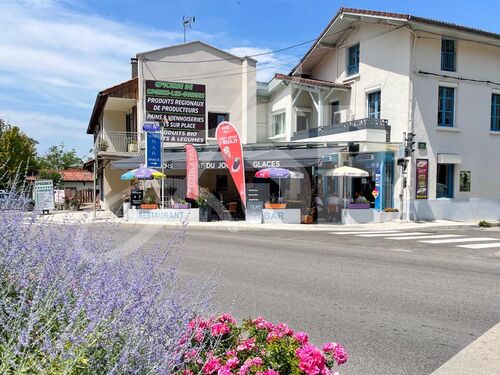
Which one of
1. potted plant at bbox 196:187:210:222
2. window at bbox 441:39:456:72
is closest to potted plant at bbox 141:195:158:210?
potted plant at bbox 196:187:210:222

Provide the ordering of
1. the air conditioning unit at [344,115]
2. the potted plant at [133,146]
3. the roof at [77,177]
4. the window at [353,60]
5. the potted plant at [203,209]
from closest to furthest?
the potted plant at [203,209], the air conditioning unit at [344,115], the window at [353,60], the potted plant at [133,146], the roof at [77,177]

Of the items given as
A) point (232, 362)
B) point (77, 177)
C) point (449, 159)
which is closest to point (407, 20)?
point (449, 159)

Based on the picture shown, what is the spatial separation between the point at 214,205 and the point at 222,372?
19.7 metres

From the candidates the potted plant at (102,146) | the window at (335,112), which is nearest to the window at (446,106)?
the window at (335,112)

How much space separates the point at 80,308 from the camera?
2438mm

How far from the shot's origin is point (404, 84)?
21.0 meters

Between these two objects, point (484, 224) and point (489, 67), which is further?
point (489, 67)

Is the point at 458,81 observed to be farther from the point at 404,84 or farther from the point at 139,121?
the point at 139,121

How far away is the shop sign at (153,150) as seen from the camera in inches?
850

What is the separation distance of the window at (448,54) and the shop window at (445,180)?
4884 mm

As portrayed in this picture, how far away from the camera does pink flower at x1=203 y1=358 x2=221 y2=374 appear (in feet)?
8.71

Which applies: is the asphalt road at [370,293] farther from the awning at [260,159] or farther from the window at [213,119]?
the window at [213,119]

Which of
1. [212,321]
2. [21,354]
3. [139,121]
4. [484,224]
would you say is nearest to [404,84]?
[484,224]

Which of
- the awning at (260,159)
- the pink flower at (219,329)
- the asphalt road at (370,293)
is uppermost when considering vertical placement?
the awning at (260,159)
